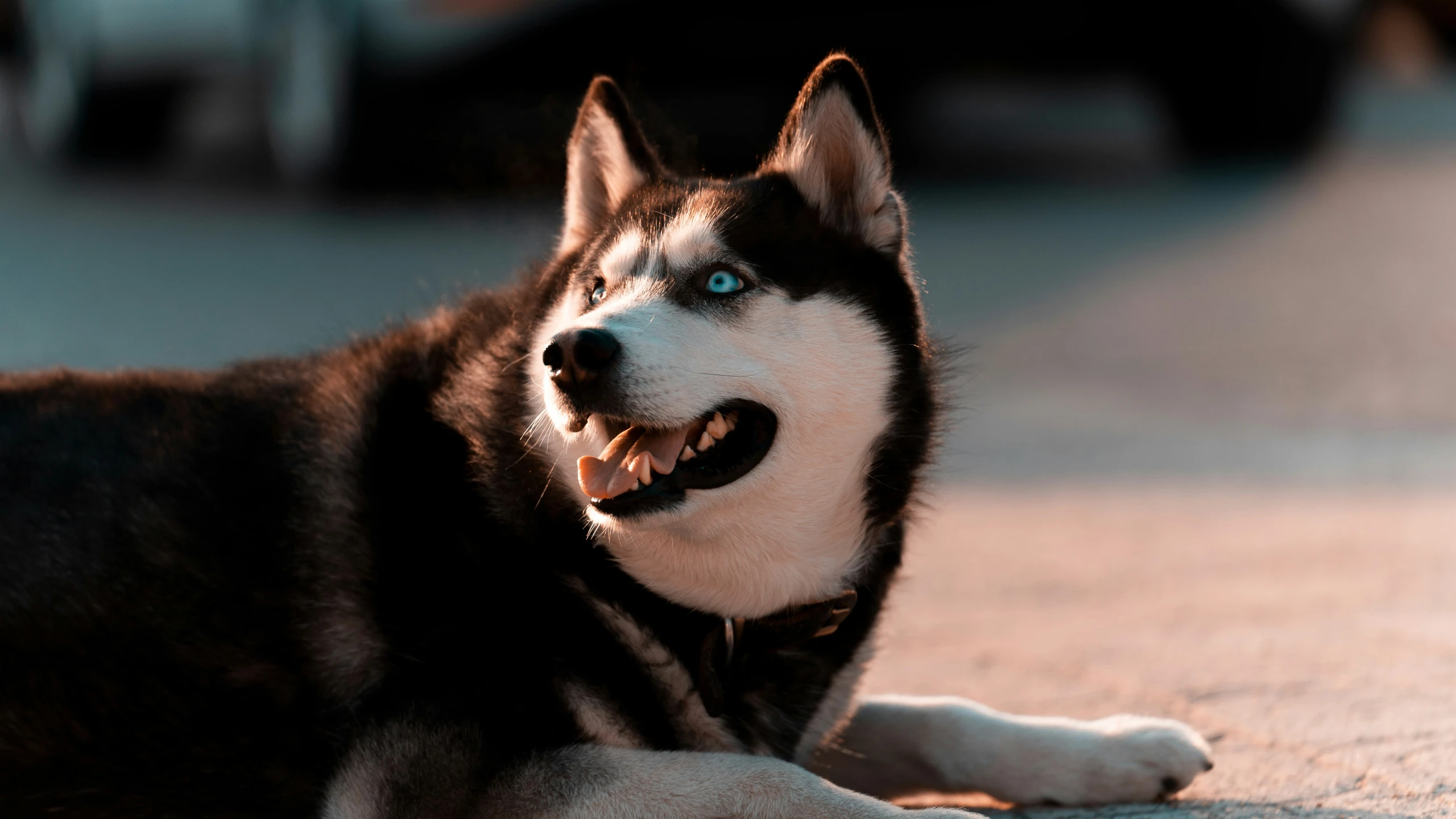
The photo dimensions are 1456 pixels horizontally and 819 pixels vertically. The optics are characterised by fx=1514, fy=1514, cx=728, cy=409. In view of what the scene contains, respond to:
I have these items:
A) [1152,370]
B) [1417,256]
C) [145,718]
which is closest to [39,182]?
[1152,370]

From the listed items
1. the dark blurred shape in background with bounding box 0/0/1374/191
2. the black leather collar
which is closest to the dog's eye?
the black leather collar

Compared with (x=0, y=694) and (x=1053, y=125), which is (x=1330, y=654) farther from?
(x=1053, y=125)

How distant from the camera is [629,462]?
8.82 ft

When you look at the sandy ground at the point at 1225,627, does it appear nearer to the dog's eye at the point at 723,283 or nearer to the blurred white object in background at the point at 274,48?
the dog's eye at the point at 723,283

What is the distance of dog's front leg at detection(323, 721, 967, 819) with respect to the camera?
2408mm

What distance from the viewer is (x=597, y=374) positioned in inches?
103

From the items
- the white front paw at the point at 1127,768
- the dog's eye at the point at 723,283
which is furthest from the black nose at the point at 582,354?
the white front paw at the point at 1127,768

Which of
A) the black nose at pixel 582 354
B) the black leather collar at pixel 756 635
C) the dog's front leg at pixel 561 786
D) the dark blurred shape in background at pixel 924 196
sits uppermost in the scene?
the black nose at pixel 582 354

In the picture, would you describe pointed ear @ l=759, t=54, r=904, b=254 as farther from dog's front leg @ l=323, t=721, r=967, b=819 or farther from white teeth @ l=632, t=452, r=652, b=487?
dog's front leg @ l=323, t=721, r=967, b=819

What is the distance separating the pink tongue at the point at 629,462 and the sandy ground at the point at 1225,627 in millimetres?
733

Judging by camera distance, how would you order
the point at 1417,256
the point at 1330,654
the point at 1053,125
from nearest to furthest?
the point at 1330,654 < the point at 1417,256 < the point at 1053,125

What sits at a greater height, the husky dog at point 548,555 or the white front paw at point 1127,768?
the husky dog at point 548,555

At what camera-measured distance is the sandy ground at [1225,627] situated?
305cm

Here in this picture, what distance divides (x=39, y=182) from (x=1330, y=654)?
11.9 meters
